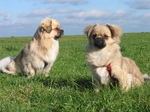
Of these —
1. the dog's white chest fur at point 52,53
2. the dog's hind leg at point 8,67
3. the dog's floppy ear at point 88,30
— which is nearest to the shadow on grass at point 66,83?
the dog's floppy ear at point 88,30

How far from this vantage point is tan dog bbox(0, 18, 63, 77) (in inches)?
255

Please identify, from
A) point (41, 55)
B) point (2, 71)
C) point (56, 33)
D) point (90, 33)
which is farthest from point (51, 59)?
point (90, 33)

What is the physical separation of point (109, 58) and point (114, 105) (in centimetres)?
127

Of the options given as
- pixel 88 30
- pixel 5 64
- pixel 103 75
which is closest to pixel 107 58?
pixel 103 75

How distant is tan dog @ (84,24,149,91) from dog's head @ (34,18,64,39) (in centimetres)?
212

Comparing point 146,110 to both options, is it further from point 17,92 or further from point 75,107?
point 17,92

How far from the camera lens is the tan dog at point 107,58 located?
4.22 meters

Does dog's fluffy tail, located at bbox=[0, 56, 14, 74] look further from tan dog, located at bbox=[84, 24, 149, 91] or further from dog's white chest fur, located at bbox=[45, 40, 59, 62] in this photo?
tan dog, located at bbox=[84, 24, 149, 91]

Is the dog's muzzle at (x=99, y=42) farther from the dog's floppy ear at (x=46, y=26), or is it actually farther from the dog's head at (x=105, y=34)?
the dog's floppy ear at (x=46, y=26)

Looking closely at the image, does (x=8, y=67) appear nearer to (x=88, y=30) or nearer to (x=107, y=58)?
(x=88, y=30)

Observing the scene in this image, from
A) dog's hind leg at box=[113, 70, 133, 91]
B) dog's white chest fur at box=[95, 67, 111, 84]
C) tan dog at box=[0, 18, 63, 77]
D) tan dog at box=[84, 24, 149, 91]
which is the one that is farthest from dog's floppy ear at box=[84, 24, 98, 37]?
tan dog at box=[0, 18, 63, 77]

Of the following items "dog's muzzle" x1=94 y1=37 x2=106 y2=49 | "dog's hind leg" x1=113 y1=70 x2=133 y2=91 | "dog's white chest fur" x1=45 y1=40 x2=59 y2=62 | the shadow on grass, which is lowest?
the shadow on grass

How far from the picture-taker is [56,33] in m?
6.87

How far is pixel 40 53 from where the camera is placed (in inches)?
256
